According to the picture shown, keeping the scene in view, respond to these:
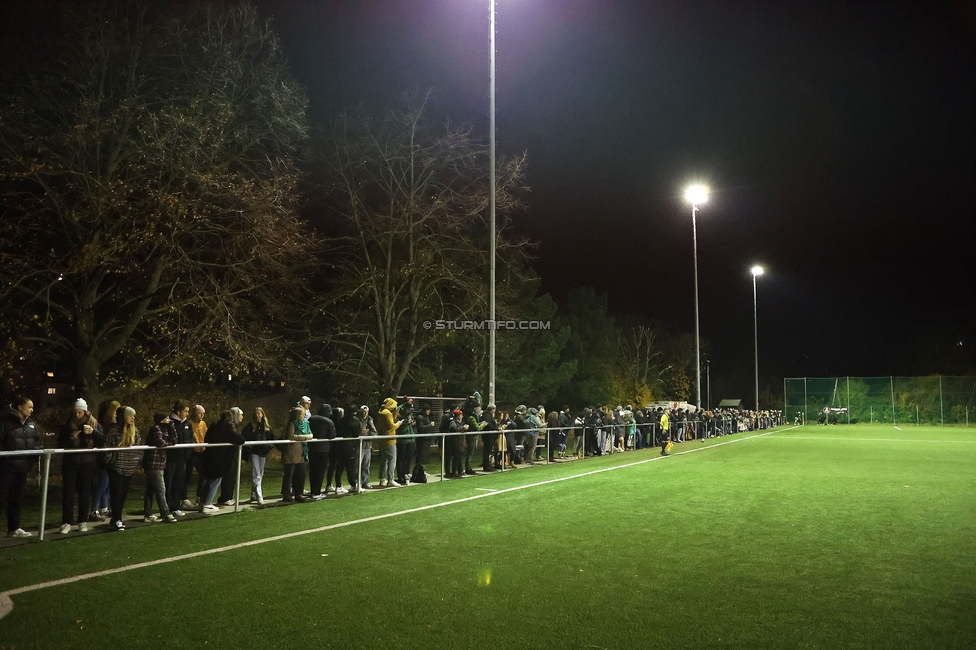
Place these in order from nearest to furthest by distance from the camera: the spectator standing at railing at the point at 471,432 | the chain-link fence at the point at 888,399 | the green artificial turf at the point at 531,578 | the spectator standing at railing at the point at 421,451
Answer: the green artificial turf at the point at 531,578 → the spectator standing at railing at the point at 421,451 → the spectator standing at railing at the point at 471,432 → the chain-link fence at the point at 888,399

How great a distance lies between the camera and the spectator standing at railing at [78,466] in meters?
9.80

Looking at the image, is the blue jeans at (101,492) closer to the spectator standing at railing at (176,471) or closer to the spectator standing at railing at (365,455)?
the spectator standing at railing at (176,471)

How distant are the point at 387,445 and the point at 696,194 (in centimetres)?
2749

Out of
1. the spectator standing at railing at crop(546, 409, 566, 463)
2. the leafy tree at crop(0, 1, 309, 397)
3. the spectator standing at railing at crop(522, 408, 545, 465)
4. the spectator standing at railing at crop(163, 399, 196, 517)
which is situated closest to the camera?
the spectator standing at railing at crop(163, 399, 196, 517)

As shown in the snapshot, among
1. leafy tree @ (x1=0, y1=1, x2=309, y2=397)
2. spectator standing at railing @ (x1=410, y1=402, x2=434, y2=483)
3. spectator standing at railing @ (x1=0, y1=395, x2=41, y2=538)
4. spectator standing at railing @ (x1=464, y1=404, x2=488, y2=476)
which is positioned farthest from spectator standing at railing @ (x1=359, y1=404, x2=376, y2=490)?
spectator standing at railing @ (x1=0, y1=395, x2=41, y2=538)

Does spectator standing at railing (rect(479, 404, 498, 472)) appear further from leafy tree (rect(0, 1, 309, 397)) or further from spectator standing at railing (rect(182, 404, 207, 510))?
spectator standing at railing (rect(182, 404, 207, 510))

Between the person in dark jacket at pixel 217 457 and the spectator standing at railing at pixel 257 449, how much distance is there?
0.48m

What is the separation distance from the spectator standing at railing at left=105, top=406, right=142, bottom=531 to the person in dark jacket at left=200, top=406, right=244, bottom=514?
143cm

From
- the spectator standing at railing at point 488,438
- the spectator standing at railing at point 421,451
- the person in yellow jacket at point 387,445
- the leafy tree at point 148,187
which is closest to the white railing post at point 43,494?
the person in yellow jacket at point 387,445

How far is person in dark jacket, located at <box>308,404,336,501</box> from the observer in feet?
44.8

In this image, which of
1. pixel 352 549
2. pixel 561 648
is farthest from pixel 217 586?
pixel 561 648

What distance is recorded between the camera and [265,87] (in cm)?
1833

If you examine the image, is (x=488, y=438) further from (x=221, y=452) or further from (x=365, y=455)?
(x=221, y=452)

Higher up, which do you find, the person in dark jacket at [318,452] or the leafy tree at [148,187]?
the leafy tree at [148,187]
